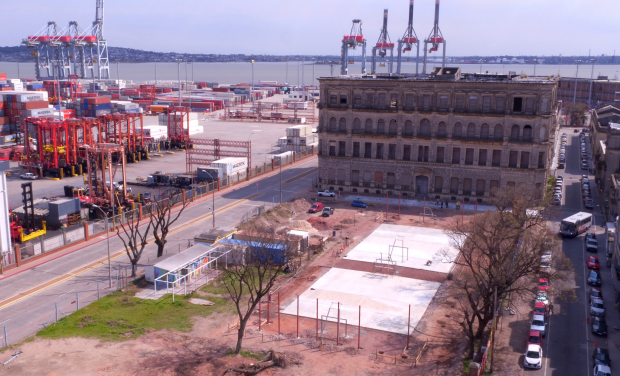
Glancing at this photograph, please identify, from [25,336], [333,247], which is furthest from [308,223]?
[25,336]

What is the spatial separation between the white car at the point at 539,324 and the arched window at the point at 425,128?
110ft

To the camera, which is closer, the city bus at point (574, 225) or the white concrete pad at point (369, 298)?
the white concrete pad at point (369, 298)

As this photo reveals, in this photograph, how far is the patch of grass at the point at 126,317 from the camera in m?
31.6

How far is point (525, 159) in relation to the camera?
60.0 metres

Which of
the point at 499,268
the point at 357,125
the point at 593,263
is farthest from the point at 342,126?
the point at 499,268

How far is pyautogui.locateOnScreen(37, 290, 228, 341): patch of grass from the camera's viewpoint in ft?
104

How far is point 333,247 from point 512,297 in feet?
56.6

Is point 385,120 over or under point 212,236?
over

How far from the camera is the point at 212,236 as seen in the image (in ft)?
149

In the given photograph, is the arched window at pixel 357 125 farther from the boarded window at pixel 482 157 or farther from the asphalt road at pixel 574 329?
the asphalt road at pixel 574 329

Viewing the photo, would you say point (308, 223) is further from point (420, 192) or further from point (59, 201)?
point (59, 201)

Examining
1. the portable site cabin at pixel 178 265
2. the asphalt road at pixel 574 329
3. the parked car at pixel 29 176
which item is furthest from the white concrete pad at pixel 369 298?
the parked car at pixel 29 176

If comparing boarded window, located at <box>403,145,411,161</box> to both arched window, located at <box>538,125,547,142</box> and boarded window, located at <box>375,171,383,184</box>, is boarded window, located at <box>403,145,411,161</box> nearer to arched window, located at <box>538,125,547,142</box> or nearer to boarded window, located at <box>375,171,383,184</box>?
boarded window, located at <box>375,171,383,184</box>

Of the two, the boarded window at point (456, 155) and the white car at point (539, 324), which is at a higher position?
the boarded window at point (456, 155)
